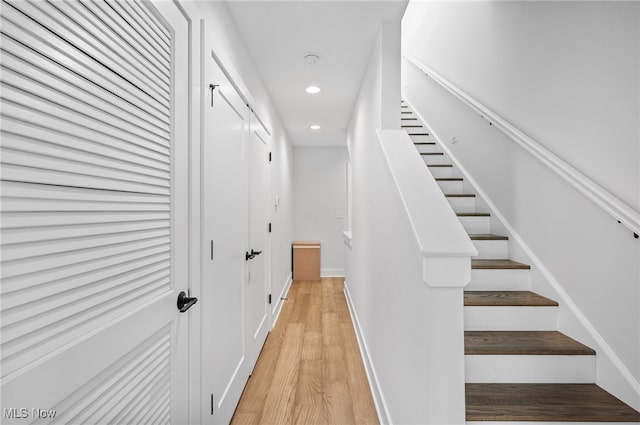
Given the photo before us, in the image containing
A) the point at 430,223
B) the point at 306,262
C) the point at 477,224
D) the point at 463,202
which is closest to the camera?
the point at 430,223

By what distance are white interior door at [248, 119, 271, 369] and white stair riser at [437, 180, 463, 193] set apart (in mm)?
1641

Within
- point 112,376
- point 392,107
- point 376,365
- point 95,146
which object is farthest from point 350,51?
point 112,376

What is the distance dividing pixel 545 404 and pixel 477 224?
1.33 m

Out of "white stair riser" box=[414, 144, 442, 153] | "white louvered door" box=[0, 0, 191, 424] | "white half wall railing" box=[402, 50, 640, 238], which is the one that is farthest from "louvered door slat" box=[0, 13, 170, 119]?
"white stair riser" box=[414, 144, 442, 153]

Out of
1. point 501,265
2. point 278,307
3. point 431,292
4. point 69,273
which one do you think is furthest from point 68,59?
point 278,307

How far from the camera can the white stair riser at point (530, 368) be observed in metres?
1.44

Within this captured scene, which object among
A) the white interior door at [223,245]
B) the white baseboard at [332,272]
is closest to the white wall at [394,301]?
the white interior door at [223,245]

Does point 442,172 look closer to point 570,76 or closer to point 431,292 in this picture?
point 570,76

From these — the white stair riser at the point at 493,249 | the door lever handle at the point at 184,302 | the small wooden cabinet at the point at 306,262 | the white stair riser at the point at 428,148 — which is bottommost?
the small wooden cabinet at the point at 306,262

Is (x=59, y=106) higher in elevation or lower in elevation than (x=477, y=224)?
higher

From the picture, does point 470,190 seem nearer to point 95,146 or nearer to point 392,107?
point 392,107

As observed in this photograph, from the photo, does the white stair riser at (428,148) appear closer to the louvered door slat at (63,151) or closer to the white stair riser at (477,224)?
the white stair riser at (477,224)

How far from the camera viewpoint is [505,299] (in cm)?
175

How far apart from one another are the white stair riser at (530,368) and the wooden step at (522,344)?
22 mm
